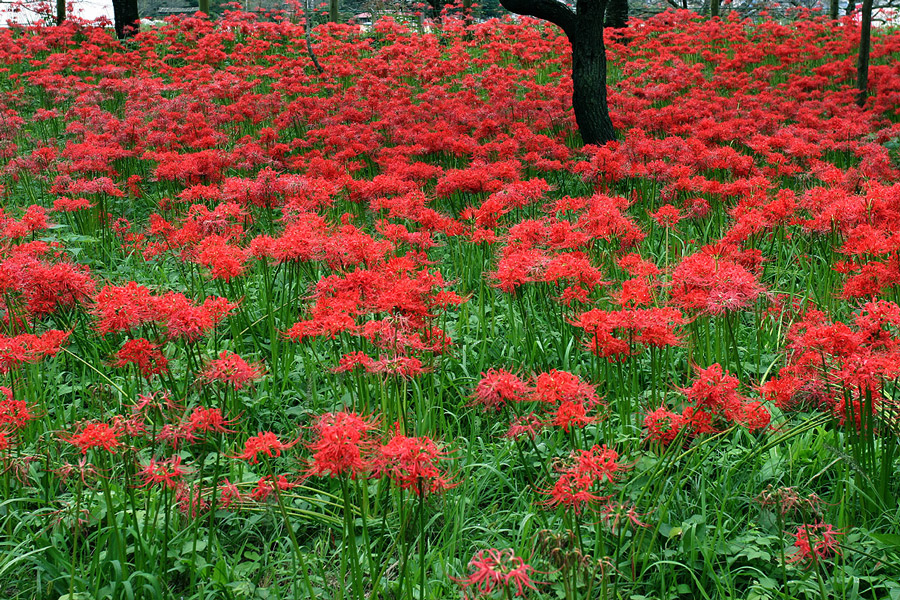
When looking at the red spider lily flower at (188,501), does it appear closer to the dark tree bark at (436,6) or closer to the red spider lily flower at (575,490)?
the red spider lily flower at (575,490)

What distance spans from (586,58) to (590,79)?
0.24 meters

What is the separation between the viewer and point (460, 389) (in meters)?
3.74

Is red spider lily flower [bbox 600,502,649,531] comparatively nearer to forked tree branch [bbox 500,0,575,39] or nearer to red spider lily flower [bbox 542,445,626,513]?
red spider lily flower [bbox 542,445,626,513]

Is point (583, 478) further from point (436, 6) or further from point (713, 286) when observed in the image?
point (436, 6)

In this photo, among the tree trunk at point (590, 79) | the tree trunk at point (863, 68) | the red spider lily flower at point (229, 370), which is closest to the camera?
the red spider lily flower at point (229, 370)

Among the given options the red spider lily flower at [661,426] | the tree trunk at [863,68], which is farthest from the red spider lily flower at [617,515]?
the tree trunk at [863,68]

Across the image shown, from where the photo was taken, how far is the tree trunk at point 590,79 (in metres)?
8.05

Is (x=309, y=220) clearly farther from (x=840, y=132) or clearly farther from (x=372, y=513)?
(x=840, y=132)

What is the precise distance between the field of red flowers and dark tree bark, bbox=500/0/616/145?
3.69ft

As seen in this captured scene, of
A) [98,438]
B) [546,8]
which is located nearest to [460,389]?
[98,438]

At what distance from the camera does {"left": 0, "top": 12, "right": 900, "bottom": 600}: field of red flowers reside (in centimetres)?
226

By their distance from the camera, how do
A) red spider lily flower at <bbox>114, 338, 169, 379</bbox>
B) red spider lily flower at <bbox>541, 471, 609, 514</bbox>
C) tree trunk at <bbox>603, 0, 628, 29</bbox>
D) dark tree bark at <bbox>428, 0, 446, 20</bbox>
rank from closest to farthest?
1. red spider lily flower at <bbox>541, 471, 609, 514</bbox>
2. red spider lily flower at <bbox>114, 338, 169, 379</bbox>
3. tree trunk at <bbox>603, 0, 628, 29</bbox>
4. dark tree bark at <bbox>428, 0, 446, 20</bbox>

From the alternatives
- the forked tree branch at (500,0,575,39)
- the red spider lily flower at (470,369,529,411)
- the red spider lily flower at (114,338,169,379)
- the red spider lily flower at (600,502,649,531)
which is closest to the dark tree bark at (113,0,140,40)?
the forked tree branch at (500,0,575,39)

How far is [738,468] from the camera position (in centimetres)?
310
